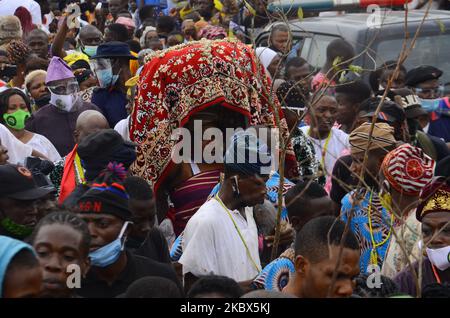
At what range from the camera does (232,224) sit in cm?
579

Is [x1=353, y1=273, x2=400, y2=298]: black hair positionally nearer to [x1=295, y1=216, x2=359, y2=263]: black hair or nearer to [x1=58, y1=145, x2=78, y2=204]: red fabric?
[x1=295, y1=216, x2=359, y2=263]: black hair

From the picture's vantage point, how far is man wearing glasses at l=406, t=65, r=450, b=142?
8977 millimetres

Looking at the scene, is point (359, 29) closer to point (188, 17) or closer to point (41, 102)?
point (41, 102)

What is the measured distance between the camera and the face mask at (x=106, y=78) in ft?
30.7

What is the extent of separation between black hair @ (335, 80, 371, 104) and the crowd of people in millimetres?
12

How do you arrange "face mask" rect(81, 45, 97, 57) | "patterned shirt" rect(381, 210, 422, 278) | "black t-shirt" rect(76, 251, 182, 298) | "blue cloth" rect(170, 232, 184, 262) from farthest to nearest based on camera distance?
"face mask" rect(81, 45, 97, 57) < "blue cloth" rect(170, 232, 184, 262) < "patterned shirt" rect(381, 210, 422, 278) < "black t-shirt" rect(76, 251, 182, 298)

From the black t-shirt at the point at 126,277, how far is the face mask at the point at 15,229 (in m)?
0.63

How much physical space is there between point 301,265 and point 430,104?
449 centimetres

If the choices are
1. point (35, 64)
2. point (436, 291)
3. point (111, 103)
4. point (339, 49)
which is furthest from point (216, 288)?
point (35, 64)

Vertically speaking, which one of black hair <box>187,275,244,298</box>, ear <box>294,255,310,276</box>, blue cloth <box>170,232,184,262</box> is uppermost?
black hair <box>187,275,244,298</box>

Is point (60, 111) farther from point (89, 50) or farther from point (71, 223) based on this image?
point (71, 223)

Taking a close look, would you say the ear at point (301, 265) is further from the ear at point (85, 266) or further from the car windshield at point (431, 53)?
the car windshield at point (431, 53)

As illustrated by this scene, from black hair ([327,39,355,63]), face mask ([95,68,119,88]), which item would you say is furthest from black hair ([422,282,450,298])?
face mask ([95,68,119,88])
